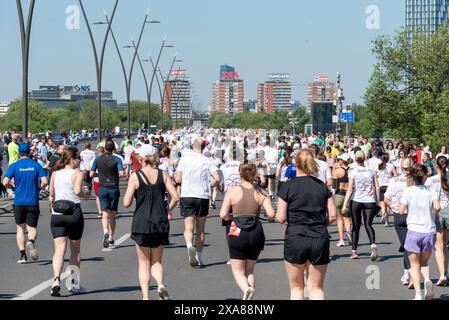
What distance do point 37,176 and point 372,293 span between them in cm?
546

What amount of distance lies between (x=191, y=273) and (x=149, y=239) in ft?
9.42

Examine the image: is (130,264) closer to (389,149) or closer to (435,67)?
(389,149)

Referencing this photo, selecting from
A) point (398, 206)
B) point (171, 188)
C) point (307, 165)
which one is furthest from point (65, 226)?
point (398, 206)

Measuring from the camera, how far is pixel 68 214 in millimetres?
11047

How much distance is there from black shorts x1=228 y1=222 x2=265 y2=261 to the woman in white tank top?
91.1 inches

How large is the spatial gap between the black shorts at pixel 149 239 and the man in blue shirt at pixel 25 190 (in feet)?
13.6

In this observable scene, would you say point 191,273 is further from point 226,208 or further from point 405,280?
point 226,208

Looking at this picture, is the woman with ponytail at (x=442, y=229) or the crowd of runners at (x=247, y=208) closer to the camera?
the crowd of runners at (x=247, y=208)

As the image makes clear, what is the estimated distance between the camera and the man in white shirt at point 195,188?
13.1 meters

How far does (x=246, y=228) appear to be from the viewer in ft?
31.0

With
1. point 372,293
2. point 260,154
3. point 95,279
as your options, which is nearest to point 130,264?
point 95,279

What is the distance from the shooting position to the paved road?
1070cm

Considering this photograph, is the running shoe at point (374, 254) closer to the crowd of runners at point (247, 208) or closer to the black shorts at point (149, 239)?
the crowd of runners at point (247, 208)

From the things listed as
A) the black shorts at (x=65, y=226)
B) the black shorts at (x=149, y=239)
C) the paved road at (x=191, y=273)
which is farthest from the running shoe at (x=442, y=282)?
the black shorts at (x=65, y=226)
